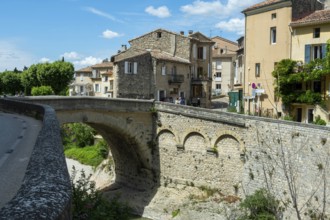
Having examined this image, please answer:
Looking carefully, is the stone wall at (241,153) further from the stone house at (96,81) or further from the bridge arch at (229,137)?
the stone house at (96,81)

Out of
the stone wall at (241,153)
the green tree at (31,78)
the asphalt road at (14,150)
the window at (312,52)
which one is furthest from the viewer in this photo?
the green tree at (31,78)

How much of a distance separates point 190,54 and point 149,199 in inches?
932

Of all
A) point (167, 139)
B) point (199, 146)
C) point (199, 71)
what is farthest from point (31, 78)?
point (199, 146)

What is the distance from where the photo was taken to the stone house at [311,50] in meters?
28.5

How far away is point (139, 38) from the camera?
160 ft

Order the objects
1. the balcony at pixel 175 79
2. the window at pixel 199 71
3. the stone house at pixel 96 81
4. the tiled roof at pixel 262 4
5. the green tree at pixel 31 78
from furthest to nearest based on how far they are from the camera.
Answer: the green tree at pixel 31 78
the stone house at pixel 96 81
the window at pixel 199 71
the balcony at pixel 175 79
the tiled roof at pixel 262 4

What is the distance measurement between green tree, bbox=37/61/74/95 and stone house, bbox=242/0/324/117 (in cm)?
3458

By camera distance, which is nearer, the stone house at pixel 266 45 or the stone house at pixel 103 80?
the stone house at pixel 266 45

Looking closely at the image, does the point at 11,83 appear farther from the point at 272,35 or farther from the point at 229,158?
the point at 229,158

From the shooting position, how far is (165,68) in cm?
4416

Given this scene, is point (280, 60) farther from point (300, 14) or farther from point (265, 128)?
point (265, 128)

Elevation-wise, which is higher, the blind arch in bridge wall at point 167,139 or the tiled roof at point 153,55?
the tiled roof at point 153,55

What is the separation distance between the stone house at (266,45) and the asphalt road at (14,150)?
2049 cm

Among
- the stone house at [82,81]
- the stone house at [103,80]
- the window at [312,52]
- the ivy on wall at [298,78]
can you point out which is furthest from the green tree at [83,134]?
the stone house at [82,81]
